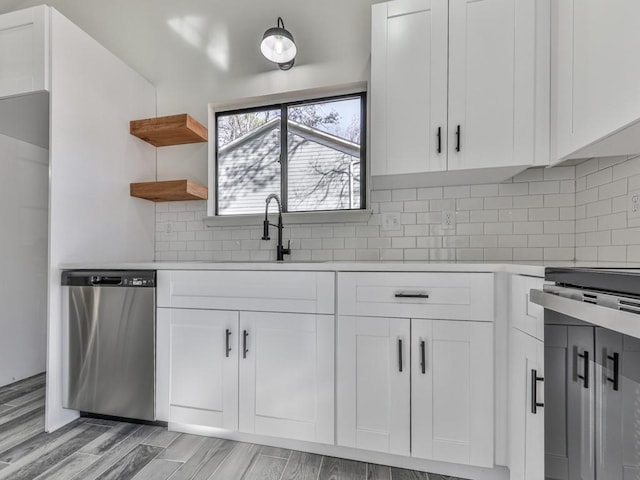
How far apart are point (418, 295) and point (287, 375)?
738 mm

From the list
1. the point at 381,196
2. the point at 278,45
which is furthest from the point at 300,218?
the point at 278,45

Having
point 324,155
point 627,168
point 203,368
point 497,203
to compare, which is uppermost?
point 324,155

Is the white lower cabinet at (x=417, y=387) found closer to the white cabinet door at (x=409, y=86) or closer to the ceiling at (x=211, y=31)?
the white cabinet door at (x=409, y=86)

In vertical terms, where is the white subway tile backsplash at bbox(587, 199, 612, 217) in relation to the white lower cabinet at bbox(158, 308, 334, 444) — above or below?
above

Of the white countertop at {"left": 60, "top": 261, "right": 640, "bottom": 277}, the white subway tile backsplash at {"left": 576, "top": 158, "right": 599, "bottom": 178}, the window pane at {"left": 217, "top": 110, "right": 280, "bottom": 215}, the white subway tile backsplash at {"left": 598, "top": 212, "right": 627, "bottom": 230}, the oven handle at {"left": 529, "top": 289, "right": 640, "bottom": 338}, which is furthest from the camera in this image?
the window pane at {"left": 217, "top": 110, "right": 280, "bottom": 215}

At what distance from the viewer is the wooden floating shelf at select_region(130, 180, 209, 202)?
224 centimetres

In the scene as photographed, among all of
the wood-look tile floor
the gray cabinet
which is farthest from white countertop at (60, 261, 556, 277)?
the wood-look tile floor

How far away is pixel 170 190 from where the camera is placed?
2260mm

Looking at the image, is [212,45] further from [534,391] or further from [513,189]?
[534,391]

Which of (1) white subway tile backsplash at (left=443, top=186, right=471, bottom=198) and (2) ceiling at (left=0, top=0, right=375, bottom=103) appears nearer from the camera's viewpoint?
(1) white subway tile backsplash at (left=443, top=186, right=471, bottom=198)

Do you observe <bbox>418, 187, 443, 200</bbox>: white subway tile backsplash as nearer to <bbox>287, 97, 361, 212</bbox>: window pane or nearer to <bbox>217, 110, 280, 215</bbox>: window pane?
<bbox>287, 97, 361, 212</bbox>: window pane

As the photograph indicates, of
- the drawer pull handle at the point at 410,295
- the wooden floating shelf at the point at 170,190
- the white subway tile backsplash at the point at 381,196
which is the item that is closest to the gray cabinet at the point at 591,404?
the drawer pull handle at the point at 410,295

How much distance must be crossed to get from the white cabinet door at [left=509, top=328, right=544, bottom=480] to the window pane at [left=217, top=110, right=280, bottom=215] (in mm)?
1737

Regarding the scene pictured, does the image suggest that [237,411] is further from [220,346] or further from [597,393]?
[597,393]
